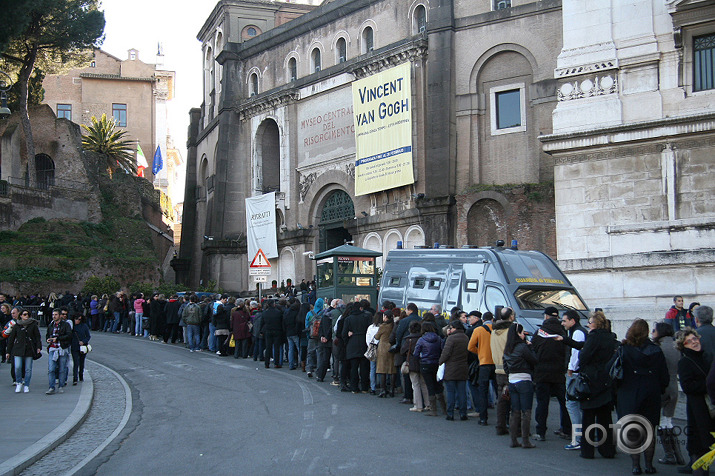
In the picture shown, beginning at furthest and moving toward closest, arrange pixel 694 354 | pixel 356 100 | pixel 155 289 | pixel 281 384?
1. pixel 155 289
2. pixel 356 100
3. pixel 281 384
4. pixel 694 354

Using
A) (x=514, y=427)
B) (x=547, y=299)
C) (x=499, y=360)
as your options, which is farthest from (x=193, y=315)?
(x=514, y=427)

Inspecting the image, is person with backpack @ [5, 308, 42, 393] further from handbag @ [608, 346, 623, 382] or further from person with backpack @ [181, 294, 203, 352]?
handbag @ [608, 346, 623, 382]

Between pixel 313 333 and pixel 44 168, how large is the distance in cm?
3746

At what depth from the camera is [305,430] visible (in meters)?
12.2

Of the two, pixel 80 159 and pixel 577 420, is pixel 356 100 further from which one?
pixel 577 420

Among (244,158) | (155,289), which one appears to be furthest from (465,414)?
Answer: (244,158)

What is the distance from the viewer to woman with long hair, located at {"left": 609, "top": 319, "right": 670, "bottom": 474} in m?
9.48

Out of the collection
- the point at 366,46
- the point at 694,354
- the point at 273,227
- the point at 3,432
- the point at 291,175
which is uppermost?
the point at 366,46

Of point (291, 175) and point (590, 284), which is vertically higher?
point (291, 175)

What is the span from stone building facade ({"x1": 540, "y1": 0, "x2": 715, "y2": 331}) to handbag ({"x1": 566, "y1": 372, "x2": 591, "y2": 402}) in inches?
404

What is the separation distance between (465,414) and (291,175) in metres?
30.1

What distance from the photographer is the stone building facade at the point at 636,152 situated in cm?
2055

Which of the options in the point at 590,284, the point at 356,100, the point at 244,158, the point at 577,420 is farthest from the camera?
the point at 244,158

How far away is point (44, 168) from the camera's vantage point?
5066 cm
